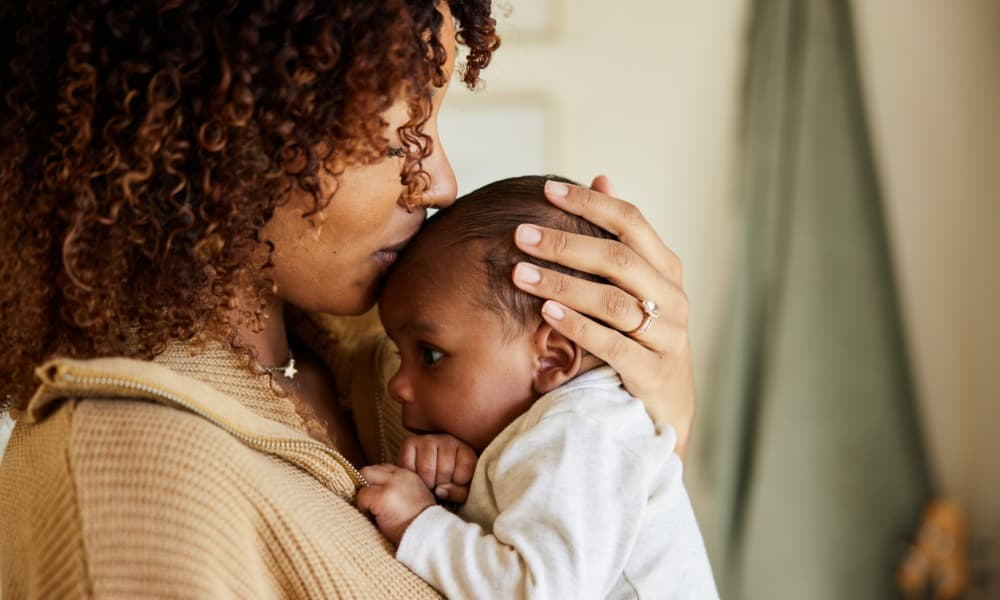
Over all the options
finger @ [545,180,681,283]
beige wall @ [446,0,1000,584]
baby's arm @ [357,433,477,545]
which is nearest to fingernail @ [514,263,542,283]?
finger @ [545,180,681,283]

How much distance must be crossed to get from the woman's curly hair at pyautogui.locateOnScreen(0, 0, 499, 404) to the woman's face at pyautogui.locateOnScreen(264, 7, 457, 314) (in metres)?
0.03

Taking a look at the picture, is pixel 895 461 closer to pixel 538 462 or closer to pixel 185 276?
pixel 538 462

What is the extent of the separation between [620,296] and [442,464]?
0.28 meters

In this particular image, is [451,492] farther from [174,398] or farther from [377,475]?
[174,398]

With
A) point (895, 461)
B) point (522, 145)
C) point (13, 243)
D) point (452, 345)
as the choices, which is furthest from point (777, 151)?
point (13, 243)

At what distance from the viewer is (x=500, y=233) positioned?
1.12m

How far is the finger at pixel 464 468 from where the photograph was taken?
1096 mm

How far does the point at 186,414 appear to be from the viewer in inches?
33.5

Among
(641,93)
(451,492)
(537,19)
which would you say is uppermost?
(537,19)

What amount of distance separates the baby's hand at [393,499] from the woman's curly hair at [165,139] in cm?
24

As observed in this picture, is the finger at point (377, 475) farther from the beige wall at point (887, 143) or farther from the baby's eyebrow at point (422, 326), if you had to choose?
the beige wall at point (887, 143)

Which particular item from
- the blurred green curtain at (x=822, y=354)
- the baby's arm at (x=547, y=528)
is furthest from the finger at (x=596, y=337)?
the blurred green curtain at (x=822, y=354)

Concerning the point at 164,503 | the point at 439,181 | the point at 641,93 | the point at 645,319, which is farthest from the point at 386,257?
the point at 641,93

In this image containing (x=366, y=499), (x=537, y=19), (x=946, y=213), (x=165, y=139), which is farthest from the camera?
(x=537, y=19)
